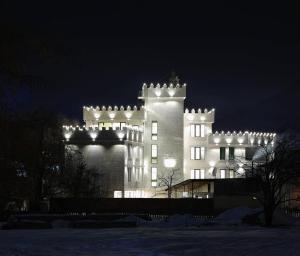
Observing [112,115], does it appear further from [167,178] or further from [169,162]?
[167,178]

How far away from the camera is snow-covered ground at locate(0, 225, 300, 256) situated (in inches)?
750

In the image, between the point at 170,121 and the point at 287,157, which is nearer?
the point at 287,157

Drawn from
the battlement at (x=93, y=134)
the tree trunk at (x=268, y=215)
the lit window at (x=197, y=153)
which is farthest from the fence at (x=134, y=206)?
the lit window at (x=197, y=153)

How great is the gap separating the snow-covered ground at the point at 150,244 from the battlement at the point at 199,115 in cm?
4216

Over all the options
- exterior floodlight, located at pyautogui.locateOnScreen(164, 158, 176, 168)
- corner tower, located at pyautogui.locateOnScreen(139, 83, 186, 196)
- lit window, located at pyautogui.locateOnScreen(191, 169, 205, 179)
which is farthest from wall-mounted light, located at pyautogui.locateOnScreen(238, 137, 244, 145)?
exterior floodlight, located at pyautogui.locateOnScreen(164, 158, 176, 168)

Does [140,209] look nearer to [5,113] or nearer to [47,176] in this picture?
[47,176]

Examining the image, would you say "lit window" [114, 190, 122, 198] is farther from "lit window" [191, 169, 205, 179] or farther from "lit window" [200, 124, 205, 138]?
"lit window" [200, 124, 205, 138]

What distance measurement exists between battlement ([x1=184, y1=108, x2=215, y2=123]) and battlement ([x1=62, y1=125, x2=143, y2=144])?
9987 mm

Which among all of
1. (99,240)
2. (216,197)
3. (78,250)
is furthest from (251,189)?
(78,250)

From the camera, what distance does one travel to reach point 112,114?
67812mm

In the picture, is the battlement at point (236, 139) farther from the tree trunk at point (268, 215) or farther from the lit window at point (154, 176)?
the tree trunk at point (268, 215)

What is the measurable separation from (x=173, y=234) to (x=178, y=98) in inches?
1612

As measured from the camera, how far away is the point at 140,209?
157 ft

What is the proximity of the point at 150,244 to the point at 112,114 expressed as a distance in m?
46.6
